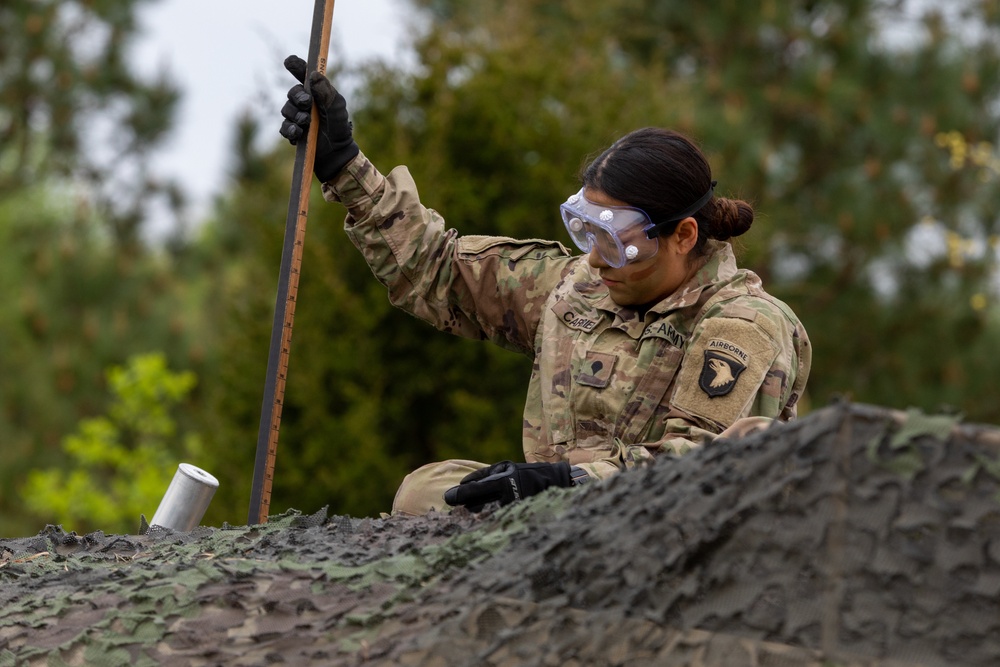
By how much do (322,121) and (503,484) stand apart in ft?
4.69

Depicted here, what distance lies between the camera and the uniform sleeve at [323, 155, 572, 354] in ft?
12.6

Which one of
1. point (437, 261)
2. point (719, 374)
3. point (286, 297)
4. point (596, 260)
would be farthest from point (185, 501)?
point (719, 374)

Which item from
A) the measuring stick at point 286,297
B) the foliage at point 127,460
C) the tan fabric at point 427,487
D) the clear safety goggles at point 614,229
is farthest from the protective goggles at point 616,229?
the foliage at point 127,460

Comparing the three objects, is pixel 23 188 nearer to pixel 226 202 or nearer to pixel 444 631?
pixel 226 202

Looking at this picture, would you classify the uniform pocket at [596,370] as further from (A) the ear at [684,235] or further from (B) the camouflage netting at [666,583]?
(B) the camouflage netting at [666,583]

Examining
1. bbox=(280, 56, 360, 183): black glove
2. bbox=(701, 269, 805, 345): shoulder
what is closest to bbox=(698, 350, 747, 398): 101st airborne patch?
bbox=(701, 269, 805, 345): shoulder

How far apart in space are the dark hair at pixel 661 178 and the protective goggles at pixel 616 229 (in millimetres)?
36

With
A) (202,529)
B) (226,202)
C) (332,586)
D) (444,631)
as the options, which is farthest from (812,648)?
(226,202)

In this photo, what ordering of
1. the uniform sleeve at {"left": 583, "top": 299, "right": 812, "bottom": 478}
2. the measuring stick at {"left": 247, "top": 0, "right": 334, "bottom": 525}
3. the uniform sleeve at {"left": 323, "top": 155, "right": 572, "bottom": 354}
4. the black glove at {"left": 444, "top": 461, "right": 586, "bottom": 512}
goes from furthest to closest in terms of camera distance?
the uniform sleeve at {"left": 323, "top": 155, "right": 572, "bottom": 354} → the measuring stick at {"left": 247, "top": 0, "right": 334, "bottom": 525} → the uniform sleeve at {"left": 583, "top": 299, "right": 812, "bottom": 478} → the black glove at {"left": 444, "top": 461, "right": 586, "bottom": 512}

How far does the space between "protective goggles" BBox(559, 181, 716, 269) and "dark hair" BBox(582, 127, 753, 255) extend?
36mm

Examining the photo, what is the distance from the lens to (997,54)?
1222 centimetres

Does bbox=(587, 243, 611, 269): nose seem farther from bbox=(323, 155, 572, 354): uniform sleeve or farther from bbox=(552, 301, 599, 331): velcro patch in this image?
bbox=(323, 155, 572, 354): uniform sleeve

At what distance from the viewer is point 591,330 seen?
364 centimetres

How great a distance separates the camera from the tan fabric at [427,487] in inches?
131
